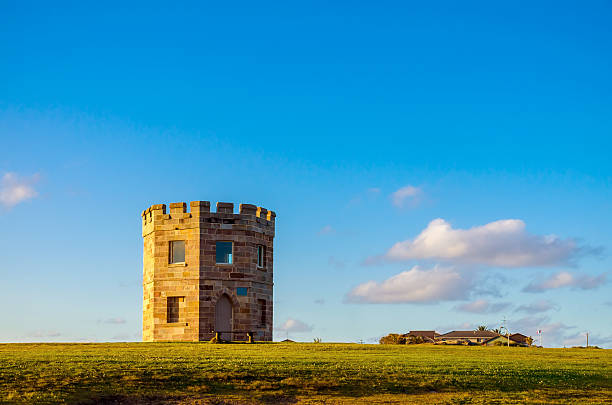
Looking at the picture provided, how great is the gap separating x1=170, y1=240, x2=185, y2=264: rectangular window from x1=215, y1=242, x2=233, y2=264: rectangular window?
243 cm

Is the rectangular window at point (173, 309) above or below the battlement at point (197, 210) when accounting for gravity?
below

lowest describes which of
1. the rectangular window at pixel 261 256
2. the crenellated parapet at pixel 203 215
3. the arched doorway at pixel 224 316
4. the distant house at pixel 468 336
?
the distant house at pixel 468 336

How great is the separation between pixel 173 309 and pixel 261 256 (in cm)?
743

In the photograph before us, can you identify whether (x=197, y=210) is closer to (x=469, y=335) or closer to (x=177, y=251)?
(x=177, y=251)

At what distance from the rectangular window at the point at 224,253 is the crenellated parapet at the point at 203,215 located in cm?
160

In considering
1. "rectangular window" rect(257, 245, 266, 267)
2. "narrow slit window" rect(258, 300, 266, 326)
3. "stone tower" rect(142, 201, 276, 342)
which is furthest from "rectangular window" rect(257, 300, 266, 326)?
A: "rectangular window" rect(257, 245, 266, 267)

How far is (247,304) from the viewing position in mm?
53875

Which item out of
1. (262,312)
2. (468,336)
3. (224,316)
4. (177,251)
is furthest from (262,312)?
(468,336)

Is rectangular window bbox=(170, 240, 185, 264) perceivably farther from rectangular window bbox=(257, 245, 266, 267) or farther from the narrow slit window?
the narrow slit window

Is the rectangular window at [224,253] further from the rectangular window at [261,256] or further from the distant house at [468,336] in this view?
the distant house at [468,336]

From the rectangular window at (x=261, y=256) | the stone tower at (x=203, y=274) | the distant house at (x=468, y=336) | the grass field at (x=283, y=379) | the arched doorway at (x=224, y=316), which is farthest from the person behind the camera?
the distant house at (x=468, y=336)

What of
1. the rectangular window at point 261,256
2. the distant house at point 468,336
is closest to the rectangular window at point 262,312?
the rectangular window at point 261,256

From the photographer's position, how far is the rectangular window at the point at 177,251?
5388 cm

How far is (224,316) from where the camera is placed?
53438 millimetres
